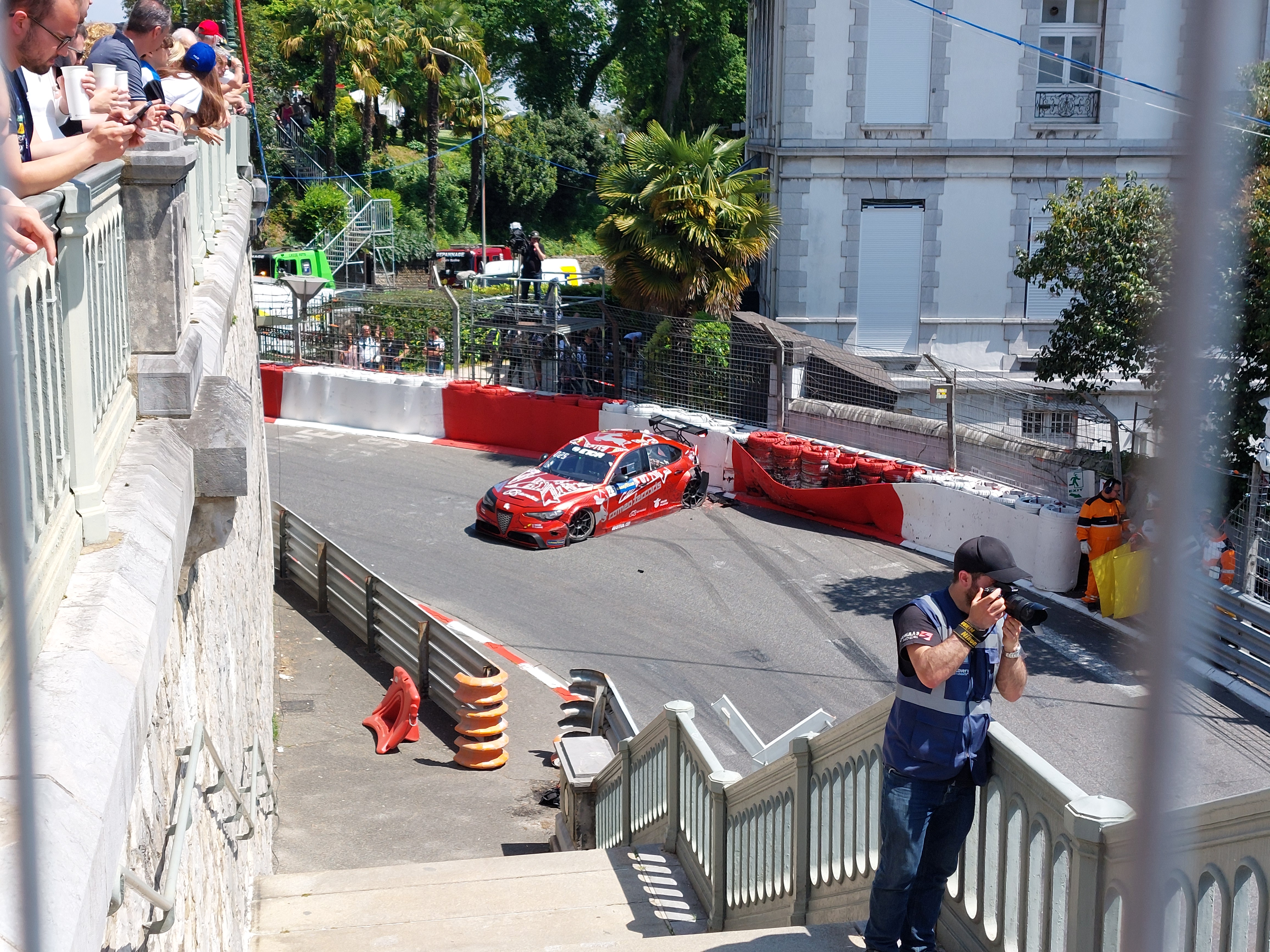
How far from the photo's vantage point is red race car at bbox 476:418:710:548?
17.4m

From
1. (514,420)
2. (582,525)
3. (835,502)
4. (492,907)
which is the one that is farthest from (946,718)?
(514,420)

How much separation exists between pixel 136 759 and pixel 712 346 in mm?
18461

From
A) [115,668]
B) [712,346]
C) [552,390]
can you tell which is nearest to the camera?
[115,668]

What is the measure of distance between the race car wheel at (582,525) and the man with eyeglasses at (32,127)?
12.8 meters

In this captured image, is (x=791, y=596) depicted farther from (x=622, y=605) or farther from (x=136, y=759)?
(x=136, y=759)

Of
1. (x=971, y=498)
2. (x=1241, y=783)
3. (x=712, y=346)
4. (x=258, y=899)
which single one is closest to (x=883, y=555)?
(x=971, y=498)

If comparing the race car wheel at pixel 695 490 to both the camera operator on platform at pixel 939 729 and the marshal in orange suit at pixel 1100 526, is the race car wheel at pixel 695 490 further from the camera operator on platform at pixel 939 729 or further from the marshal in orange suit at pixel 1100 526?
the camera operator on platform at pixel 939 729

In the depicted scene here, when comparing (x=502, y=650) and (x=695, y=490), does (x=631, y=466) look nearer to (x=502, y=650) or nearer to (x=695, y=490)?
(x=695, y=490)

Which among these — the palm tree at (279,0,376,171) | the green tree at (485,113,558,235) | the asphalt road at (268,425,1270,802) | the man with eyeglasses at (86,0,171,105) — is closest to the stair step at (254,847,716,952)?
the asphalt road at (268,425,1270,802)

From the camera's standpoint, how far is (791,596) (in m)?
15.6

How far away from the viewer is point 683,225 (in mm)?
22125

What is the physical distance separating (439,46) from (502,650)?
3636 cm

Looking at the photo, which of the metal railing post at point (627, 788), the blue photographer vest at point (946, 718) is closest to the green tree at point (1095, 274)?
the metal railing post at point (627, 788)

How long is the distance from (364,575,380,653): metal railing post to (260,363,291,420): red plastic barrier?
11373mm
